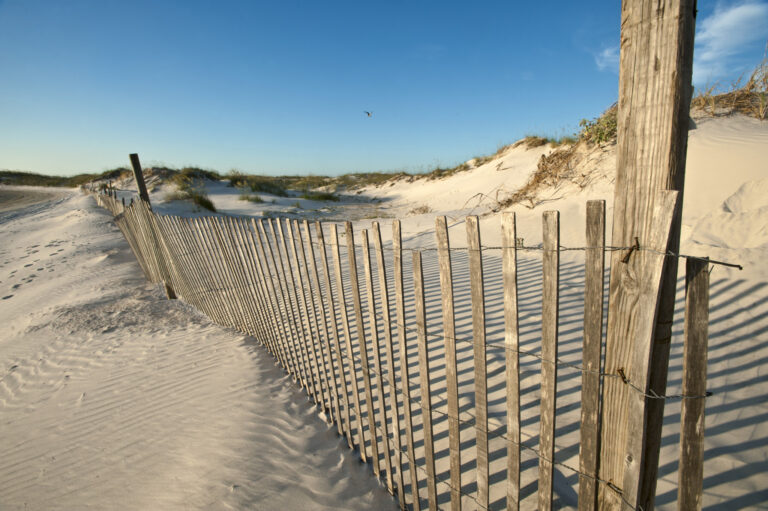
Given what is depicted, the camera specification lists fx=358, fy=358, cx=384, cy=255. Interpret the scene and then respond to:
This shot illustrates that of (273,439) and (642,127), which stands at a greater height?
(642,127)

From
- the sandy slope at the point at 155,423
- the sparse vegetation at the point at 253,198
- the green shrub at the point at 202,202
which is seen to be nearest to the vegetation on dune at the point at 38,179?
the sparse vegetation at the point at 253,198

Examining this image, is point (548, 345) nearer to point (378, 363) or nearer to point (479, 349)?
point (479, 349)

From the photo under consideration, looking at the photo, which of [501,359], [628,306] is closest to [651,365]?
[628,306]

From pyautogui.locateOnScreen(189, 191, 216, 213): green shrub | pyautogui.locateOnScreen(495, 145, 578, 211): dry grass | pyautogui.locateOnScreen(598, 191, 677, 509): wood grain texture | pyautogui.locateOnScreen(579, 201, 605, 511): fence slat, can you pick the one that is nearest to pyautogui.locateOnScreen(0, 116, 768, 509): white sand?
pyautogui.locateOnScreen(579, 201, 605, 511): fence slat

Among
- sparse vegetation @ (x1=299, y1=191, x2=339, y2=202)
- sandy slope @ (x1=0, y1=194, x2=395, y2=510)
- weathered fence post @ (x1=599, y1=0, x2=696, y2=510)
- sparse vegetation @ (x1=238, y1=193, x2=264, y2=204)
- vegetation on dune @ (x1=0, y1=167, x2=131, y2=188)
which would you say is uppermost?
vegetation on dune @ (x1=0, y1=167, x2=131, y2=188)

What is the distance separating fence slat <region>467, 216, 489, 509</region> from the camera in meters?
1.47

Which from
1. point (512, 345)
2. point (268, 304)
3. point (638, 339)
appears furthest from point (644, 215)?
point (268, 304)

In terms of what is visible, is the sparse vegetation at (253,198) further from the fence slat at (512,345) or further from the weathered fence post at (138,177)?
the fence slat at (512,345)

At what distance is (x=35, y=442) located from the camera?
318 cm

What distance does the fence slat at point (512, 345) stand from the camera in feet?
4.44

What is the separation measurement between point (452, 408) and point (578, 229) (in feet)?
23.2

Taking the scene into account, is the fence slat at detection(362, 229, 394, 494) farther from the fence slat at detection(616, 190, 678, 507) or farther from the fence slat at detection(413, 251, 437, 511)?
the fence slat at detection(616, 190, 678, 507)

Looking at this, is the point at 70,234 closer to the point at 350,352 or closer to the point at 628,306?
the point at 350,352

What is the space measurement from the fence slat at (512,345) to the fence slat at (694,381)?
1.73 feet
